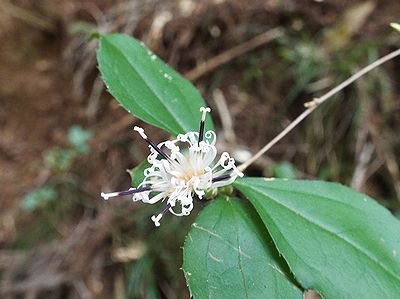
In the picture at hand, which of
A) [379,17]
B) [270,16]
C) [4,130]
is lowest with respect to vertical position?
[379,17]

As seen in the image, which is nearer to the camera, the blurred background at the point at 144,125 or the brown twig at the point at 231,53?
the blurred background at the point at 144,125

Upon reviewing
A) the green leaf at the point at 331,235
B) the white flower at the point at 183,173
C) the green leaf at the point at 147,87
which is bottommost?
the green leaf at the point at 331,235

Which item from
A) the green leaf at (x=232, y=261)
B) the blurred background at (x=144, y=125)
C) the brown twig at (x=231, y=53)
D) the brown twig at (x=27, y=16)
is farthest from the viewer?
the brown twig at (x=27, y=16)

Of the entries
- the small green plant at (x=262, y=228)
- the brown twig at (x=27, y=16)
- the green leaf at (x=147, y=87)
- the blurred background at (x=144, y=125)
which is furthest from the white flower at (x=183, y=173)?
the brown twig at (x=27, y=16)

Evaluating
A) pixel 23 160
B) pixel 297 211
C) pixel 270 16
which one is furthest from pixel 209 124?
pixel 23 160

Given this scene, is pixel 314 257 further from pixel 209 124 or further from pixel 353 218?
pixel 209 124

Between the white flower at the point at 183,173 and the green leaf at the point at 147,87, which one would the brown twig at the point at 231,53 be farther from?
the white flower at the point at 183,173

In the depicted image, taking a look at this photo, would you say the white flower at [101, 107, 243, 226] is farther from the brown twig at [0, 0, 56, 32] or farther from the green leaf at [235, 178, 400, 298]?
the brown twig at [0, 0, 56, 32]

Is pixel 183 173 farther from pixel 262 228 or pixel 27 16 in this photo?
pixel 27 16

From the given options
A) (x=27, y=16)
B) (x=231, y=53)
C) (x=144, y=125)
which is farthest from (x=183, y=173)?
(x=27, y=16)

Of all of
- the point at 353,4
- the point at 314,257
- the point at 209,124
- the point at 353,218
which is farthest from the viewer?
the point at 353,4
